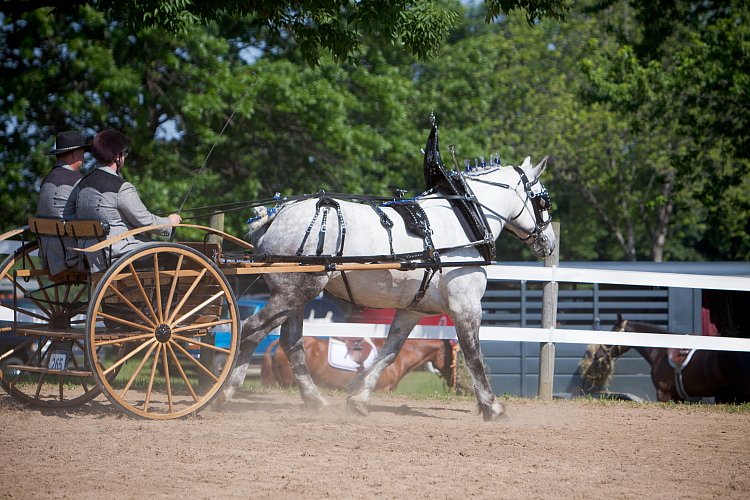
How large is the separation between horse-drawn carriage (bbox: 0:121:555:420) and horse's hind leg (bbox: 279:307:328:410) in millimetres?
12

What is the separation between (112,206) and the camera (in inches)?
276

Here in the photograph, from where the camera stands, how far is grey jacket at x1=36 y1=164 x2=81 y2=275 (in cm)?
716

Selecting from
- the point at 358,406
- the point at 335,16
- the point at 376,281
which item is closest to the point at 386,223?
the point at 376,281

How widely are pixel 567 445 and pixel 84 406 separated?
408cm

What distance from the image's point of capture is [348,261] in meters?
7.69

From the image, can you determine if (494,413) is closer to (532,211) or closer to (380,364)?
(380,364)

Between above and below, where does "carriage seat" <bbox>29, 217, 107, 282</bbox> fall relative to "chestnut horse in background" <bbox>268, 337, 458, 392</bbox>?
above

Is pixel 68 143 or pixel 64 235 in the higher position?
pixel 68 143

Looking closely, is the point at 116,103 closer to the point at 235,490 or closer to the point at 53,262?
the point at 53,262

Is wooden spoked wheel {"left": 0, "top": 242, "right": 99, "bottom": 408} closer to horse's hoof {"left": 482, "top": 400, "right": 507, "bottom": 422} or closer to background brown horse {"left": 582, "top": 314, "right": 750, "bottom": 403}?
horse's hoof {"left": 482, "top": 400, "right": 507, "bottom": 422}

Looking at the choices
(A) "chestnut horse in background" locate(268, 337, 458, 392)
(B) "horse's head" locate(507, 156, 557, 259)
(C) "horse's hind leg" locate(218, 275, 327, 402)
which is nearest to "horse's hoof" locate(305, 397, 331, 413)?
(C) "horse's hind leg" locate(218, 275, 327, 402)

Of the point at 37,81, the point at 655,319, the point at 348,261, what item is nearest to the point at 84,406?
the point at 348,261

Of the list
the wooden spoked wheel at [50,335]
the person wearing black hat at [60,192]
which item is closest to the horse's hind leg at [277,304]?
the wooden spoked wheel at [50,335]

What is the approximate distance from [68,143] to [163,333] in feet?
6.43
